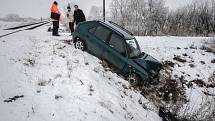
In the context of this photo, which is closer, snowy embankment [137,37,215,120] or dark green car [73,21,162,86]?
dark green car [73,21,162,86]

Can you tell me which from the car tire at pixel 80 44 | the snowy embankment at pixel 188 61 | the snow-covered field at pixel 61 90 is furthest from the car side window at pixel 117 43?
the snowy embankment at pixel 188 61

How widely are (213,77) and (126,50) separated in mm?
6235

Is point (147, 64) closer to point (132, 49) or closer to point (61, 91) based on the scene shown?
point (132, 49)

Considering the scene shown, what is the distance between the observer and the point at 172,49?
14953 millimetres

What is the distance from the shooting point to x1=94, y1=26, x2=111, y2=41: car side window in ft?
30.9

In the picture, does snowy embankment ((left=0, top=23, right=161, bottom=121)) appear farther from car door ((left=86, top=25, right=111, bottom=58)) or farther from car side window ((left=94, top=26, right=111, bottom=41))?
car side window ((left=94, top=26, right=111, bottom=41))

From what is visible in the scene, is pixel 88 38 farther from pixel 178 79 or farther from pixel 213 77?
pixel 213 77

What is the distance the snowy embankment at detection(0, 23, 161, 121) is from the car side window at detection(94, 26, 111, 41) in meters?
1.29

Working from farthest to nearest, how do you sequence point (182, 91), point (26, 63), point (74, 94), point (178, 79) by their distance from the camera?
point (178, 79), point (182, 91), point (26, 63), point (74, 94)

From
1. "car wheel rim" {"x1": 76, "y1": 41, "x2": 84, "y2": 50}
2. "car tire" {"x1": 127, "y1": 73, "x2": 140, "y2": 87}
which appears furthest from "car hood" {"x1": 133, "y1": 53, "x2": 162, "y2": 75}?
"car wheel rim" {"x1": 76, "y1": 41, "x2": 84, "y2": 50}

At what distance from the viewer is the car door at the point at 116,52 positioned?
894 centimetres

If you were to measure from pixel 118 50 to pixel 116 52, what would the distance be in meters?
0.11

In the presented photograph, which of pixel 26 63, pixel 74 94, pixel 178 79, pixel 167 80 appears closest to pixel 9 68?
pixel 26 63

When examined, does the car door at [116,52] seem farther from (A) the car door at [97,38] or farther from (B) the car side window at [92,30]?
(B) the car side window at [92,30]
